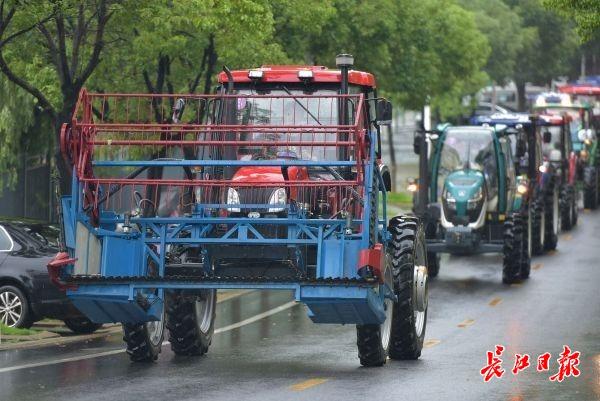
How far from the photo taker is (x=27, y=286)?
21.1 meters

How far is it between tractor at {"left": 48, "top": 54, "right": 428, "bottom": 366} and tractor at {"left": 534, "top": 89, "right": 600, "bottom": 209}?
28.8m

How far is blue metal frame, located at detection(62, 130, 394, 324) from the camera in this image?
1537cm

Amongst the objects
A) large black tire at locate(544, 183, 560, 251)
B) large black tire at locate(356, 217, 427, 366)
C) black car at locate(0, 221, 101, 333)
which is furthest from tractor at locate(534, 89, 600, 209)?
large black tire at locate(356, 217, 427, 366)

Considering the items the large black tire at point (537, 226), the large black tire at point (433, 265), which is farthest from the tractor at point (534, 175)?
the large black tire at point (433, 265)

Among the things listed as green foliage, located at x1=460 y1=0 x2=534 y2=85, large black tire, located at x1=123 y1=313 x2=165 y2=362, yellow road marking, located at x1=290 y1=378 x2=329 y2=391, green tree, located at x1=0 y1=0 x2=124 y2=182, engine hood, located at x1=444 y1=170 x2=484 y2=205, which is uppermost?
green foliage, located at x1=460 y1=0 x2=534 y2=85

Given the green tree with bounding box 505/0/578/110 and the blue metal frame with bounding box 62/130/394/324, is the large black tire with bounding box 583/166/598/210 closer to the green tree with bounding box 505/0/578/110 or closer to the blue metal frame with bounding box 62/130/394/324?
the green tree with bounding box 505/0/578/110

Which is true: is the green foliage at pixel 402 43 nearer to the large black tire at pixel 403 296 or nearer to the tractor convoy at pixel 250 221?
the tractor convoy at pixel 250 221

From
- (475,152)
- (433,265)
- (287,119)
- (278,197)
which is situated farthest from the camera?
(433,265)

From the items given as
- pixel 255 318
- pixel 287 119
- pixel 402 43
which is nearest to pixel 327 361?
pixel 287 119

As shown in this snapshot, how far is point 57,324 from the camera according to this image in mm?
22891

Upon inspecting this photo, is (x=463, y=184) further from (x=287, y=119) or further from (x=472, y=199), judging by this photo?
(x=287, y=119)

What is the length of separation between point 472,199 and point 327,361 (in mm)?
12092

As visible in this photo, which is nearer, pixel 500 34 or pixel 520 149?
pixel 520 149

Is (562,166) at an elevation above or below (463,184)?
above
